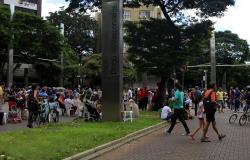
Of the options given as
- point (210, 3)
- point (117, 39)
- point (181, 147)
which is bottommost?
point (181, 147)

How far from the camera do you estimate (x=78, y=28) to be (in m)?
94.1

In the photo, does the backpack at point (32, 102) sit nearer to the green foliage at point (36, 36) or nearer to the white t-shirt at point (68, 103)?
Answer: the white t-shirt at point (68, 103)

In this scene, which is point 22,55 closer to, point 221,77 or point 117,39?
point 117,39

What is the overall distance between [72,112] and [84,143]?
16254mm

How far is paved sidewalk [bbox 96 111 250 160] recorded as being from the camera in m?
13.6

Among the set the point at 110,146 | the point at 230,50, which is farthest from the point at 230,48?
the point at 110,146

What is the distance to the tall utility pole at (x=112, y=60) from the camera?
2456cm

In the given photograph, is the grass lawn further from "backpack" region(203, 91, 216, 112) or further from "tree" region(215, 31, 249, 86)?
"tree" region(215, 31, 249, 86)

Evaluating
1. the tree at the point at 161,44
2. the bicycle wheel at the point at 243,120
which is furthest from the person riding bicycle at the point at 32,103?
the tree at the point at 161,44

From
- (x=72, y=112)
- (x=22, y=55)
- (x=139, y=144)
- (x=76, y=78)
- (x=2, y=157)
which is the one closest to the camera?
(x=2, y=157)

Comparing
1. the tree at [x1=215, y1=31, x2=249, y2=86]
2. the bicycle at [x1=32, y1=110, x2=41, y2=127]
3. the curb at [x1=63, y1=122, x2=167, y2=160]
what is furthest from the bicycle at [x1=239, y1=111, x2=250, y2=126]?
the tree at [x1=215, y1=31, x2=249, y2=86]

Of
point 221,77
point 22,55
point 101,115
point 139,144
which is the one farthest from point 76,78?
point 139,144

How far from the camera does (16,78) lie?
8531cm

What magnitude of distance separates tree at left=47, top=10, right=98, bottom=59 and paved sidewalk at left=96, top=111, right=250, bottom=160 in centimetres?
7462
